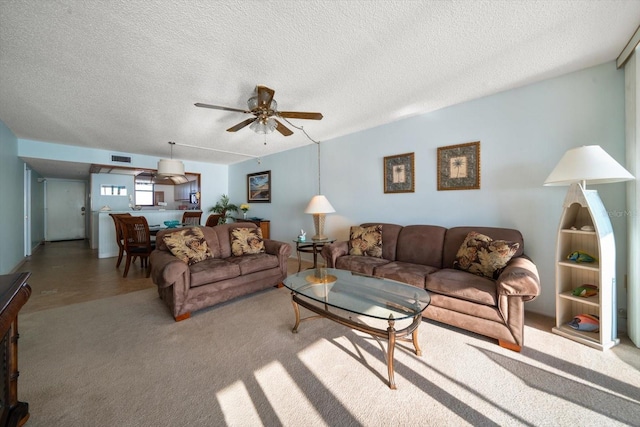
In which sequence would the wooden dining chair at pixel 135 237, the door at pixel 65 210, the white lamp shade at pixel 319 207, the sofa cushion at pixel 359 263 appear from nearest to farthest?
the sofa cushion at pixel 359 263
the white lamp shade at pixel 319 207
the wooden dining chair at pixel 135 237
the door at pixel 65 210

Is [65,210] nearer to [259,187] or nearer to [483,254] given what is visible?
[259,187]

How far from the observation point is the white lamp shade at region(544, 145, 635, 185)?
184 cm

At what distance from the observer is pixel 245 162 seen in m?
6.68

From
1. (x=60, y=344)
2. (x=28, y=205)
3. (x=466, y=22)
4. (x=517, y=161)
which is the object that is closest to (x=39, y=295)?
(x=60, y=344)

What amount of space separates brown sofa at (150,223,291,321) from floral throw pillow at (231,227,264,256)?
87 mm

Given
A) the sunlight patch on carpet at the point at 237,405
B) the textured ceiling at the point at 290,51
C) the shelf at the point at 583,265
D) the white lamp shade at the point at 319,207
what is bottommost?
the sunlight patch on carpet at the point at 237,405

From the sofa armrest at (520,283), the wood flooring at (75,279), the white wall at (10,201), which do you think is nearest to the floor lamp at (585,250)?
the sofa armrest at (520,283)

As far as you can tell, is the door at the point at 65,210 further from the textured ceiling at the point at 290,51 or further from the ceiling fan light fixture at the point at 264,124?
the ceiling fan light fixture at the point at 264,124

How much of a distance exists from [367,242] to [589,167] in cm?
215

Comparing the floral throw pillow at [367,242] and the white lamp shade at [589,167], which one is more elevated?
the white lamp shade at [589,167]

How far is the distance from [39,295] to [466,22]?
17.7ft

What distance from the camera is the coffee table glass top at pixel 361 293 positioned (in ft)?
5.87

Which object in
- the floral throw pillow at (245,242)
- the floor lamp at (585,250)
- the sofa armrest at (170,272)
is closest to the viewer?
the floor lamp at (585,250)

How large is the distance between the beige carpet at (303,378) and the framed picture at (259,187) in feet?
12.9
